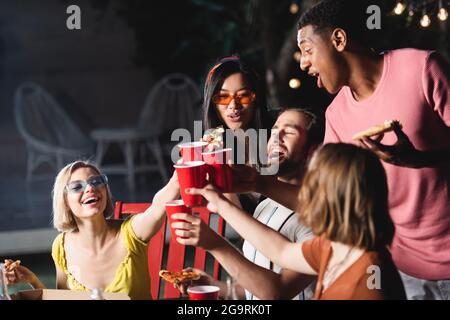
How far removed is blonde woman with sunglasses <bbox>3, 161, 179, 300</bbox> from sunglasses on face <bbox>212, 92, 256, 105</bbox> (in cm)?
57

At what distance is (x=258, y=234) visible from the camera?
7.20 ft

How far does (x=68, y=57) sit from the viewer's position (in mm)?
10219

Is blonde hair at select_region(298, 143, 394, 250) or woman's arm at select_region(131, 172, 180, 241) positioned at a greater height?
blonde hair at select_region(298, 143, 394, 250)

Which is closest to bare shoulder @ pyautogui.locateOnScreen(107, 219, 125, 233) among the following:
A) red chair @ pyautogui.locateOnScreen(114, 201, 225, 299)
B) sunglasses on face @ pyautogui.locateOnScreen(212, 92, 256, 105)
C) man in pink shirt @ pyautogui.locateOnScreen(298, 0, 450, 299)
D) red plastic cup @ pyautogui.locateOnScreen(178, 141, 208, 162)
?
red chair @ pyautogui.locateOnScreen(114, 201, 225, 299)

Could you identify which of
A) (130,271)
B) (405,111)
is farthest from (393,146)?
(130,271)

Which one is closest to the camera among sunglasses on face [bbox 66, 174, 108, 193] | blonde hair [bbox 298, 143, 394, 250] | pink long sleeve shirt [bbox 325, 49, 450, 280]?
blonde hair [bbox 298, 143, 394, 250]

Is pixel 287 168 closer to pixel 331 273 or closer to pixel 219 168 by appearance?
pixel 219 168

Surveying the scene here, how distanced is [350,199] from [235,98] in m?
1.29

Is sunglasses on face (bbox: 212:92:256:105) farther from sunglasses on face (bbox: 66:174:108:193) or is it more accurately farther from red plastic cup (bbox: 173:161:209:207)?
red plastic cup (bbox: 173:161:209:207)

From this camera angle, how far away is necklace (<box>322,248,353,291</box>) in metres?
2.04

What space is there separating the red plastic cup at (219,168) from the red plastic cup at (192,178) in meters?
0.04

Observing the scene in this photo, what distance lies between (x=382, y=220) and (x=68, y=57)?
8.75m

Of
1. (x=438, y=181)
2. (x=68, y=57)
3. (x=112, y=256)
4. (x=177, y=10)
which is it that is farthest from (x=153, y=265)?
(x=68, y=57)

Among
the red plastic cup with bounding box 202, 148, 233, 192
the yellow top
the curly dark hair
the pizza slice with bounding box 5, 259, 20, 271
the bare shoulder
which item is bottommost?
the yellow top
